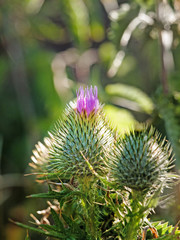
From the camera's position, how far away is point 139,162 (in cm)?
185

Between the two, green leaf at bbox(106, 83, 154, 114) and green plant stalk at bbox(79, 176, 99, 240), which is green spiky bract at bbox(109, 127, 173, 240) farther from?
green leaf at bbox(106, 83, 154, 114)

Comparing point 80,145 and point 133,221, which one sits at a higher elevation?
point 80,145

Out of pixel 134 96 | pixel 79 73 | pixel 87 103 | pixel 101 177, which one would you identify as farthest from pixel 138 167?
pixel 79 73

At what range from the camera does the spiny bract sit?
5.86 feet

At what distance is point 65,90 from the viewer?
468 cm

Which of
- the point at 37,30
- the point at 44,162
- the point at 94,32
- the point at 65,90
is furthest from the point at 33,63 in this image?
the point at 44,162

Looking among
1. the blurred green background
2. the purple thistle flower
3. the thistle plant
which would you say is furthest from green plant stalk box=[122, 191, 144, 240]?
the blurred green background

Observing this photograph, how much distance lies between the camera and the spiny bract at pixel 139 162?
5.86 ft

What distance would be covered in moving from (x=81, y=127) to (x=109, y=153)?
211 mm

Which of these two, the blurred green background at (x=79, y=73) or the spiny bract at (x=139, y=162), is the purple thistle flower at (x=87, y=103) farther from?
the blurred green background at (x=79, y=73)

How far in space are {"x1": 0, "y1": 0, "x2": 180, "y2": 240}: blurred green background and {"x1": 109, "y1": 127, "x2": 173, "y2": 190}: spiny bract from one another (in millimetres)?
683

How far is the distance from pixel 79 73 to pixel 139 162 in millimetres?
4138

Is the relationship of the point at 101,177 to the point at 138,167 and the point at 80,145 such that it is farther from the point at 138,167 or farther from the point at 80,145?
the point at 80,145

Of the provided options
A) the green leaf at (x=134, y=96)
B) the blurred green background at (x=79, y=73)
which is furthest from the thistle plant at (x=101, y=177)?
the green leaf at (x=134, y=96)
